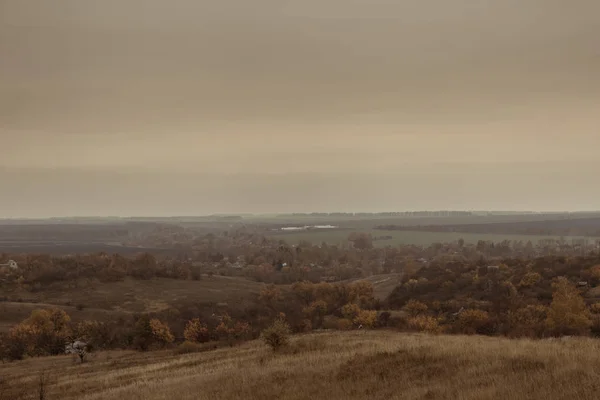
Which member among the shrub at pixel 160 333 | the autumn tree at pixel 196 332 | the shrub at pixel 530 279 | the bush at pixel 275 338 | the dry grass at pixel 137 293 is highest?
the bush at pixel 275 338

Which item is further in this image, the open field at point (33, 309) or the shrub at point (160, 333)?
the open field at point (33, 309)

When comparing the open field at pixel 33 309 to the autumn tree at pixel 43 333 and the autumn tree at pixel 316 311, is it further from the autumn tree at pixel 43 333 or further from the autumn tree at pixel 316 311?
the autumn tree at pixel 316 311

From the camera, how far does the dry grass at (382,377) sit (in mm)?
13648

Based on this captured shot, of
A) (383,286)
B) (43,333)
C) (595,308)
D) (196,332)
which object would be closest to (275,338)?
(595,308)

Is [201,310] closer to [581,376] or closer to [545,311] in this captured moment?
[545,311]

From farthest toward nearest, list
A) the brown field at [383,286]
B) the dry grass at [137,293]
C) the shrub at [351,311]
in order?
the brown field at [383,286]
the dry grass at [137,293]
the shrub at [351,311]

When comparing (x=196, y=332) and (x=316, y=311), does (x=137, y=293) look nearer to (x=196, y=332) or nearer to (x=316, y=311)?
(x=316, y=311)

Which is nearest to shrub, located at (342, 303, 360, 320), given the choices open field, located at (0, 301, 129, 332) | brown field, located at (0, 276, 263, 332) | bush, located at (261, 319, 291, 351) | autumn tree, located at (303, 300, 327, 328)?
autumn tree, located at (303, 300, 327, 328)

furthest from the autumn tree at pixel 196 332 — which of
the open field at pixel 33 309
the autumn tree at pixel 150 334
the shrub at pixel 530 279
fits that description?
the shrub at pixel 530 279

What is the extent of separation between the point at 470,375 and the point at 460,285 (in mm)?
96846

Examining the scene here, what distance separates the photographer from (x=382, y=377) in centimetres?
1730

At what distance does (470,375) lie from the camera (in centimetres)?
1559

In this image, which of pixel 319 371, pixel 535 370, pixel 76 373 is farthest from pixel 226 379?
pixel 76 373

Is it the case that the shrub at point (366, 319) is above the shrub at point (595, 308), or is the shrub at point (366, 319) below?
below
